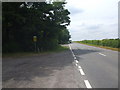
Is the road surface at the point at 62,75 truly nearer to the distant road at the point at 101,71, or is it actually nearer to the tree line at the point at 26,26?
the distant road at the point at 101,71

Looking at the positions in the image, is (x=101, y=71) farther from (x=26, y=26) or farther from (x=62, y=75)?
(x=26, y=26)

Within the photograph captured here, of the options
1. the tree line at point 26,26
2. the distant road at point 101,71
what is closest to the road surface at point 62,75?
the distant road at point 101,71

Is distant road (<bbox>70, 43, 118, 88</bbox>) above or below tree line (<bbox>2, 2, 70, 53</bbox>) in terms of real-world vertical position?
below

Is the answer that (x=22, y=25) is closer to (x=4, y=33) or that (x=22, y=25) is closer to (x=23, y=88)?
(x=4, y=33)

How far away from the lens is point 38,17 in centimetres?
2539

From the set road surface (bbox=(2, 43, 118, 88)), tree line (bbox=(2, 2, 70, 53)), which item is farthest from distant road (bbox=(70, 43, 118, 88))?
tree line (bbox=(2, 2, 70, 53))

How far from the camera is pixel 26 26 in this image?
78.5 feet

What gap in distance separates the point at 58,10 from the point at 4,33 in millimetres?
14475

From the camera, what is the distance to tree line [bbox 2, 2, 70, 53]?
22.1 metres

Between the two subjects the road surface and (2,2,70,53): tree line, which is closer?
the road surface

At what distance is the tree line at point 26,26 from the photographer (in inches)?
872

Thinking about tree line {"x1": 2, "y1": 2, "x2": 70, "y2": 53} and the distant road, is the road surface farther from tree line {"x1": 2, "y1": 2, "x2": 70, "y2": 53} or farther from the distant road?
tree line {"x1": 2, "y1": 2, "x2": 70, "y2": 53}

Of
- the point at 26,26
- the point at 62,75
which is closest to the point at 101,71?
the point at 62,75

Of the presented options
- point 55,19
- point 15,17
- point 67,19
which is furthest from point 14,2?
point 67,19
